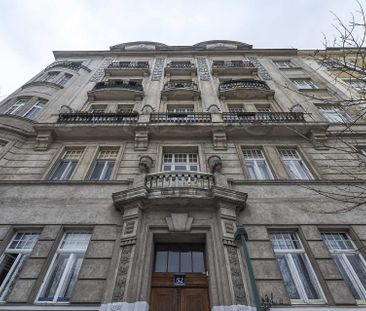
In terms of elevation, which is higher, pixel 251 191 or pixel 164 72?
pixel 164 72

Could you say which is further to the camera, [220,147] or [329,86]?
[329,86]

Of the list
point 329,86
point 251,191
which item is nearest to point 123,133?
point 251,191

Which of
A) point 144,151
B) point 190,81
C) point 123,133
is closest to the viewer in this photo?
point 144,151

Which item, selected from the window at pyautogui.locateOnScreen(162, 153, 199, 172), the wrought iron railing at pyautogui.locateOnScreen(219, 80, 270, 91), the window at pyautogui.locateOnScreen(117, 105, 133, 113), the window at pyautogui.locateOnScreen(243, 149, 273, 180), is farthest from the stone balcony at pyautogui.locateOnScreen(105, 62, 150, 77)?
the window at pyautogui.locateOnScreen(243, 149, 273, 180)

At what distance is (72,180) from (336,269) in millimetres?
9837

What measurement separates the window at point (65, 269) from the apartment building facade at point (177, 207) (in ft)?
0.11

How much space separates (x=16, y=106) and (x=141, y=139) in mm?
8913

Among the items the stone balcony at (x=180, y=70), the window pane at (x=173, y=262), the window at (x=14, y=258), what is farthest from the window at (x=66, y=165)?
the stone balcony at (x=180, y=70)

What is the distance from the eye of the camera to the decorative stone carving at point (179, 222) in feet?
26.0

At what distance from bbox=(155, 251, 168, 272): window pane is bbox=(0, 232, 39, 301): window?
418cm

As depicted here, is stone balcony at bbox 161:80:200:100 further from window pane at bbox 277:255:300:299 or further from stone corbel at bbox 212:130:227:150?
window pane at bbox 277:255:300:299

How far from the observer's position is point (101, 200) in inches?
356

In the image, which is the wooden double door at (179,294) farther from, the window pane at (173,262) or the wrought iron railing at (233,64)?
the wrought iron railing at (233,64)

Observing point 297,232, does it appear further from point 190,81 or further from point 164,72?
point 164,72
